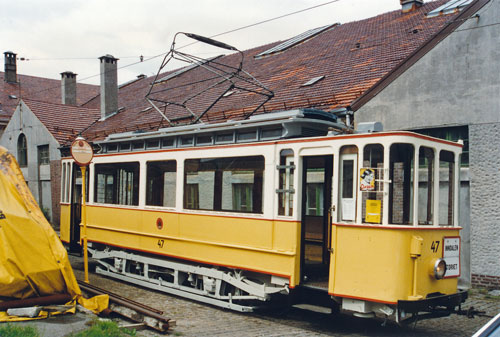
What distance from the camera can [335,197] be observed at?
7.59m

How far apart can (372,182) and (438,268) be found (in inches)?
55.7

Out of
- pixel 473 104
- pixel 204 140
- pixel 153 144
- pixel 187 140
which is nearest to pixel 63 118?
pixel 153 144

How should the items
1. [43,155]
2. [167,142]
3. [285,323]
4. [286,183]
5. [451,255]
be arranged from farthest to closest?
1. [43,155]
2. [167,142]
3. [285,323]
4. [286,183]
5. [451,255]

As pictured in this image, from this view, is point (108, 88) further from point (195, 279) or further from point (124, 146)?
point (195, 279)

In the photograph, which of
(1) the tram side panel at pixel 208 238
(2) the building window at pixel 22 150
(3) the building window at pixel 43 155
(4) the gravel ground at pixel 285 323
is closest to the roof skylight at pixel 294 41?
(3) the building window at pixel 43 155

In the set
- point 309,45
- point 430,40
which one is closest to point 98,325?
point 430,40

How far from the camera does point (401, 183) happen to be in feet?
23.7

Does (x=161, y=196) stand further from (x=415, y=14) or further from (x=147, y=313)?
(x=415, y=14)

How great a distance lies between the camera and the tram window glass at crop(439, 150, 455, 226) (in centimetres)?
772

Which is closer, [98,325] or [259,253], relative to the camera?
[98,325]

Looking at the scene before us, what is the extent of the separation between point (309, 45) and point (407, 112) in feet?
28.8

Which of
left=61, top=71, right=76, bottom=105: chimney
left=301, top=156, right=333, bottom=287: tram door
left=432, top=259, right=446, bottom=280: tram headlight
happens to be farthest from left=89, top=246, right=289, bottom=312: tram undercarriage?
left=61, top=71, right=76, bottom=105: chimney

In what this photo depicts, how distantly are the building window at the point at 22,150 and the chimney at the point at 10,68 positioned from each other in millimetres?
13325

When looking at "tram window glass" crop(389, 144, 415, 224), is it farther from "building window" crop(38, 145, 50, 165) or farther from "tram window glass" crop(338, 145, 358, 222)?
"building window" crop(38, 145, 50, 165)
